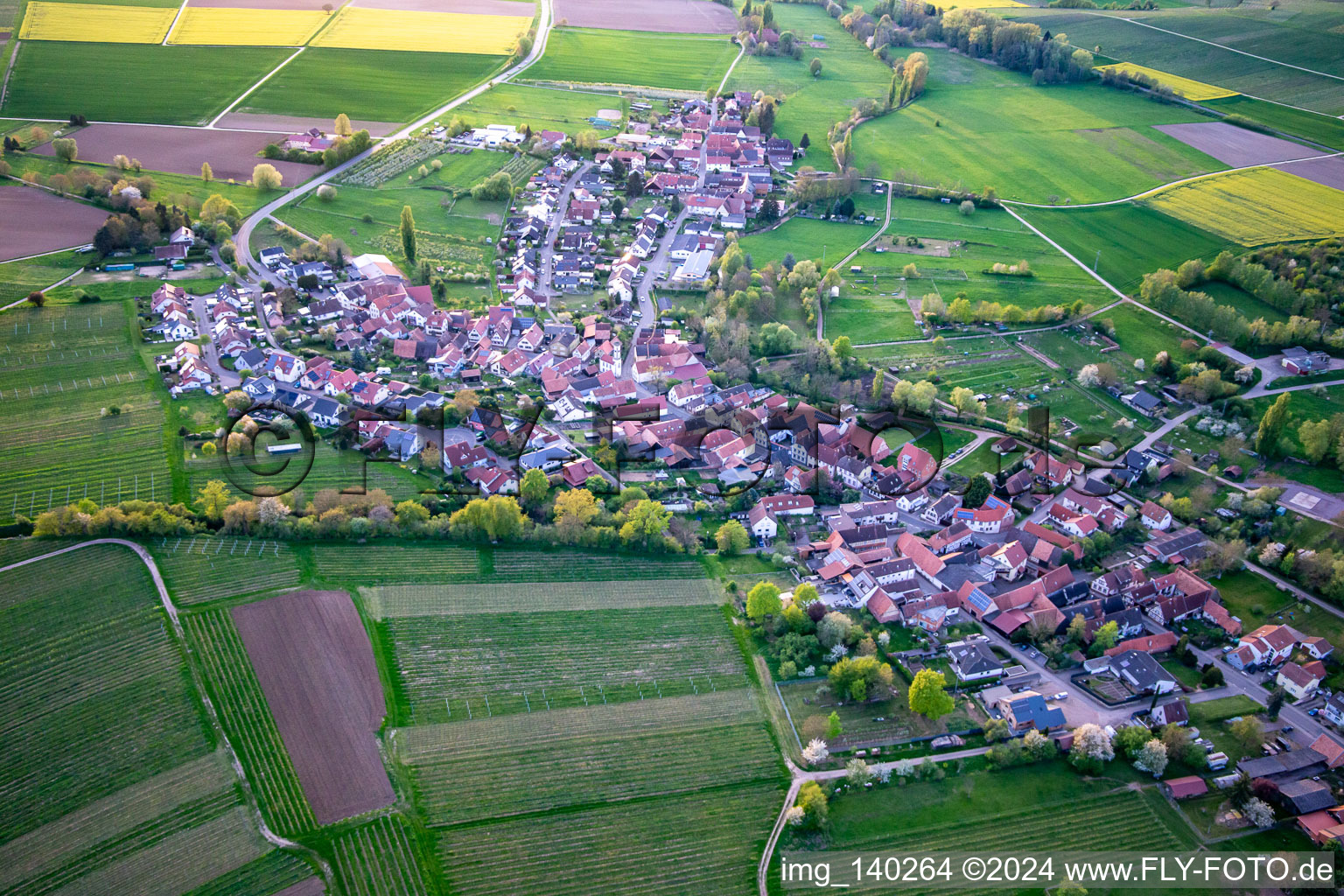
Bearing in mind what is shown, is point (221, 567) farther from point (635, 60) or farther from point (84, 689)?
point (635, 60)

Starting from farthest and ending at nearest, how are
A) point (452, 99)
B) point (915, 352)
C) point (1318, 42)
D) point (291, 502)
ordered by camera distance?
point (1318, 42) < point (452, 99) < point (915, 352) < point (291, 502)

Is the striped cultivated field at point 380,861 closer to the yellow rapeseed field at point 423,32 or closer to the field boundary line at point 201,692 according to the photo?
the field boundary line at point 201,692

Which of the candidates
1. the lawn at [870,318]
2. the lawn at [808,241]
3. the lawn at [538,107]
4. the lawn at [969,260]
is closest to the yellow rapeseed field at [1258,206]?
the lawn at [969,260]

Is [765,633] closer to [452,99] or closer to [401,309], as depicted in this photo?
[401,309]

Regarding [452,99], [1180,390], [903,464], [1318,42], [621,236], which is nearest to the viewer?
[903,464]

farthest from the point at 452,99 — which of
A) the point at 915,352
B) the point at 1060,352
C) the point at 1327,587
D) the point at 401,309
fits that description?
the point at 1327,587

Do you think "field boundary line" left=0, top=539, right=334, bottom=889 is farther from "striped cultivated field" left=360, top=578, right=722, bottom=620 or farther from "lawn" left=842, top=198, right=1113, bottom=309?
"lawn" left=842, top=198, right=1113, bottom=309

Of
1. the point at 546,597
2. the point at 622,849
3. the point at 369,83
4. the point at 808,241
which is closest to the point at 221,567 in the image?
the point at 546,597
